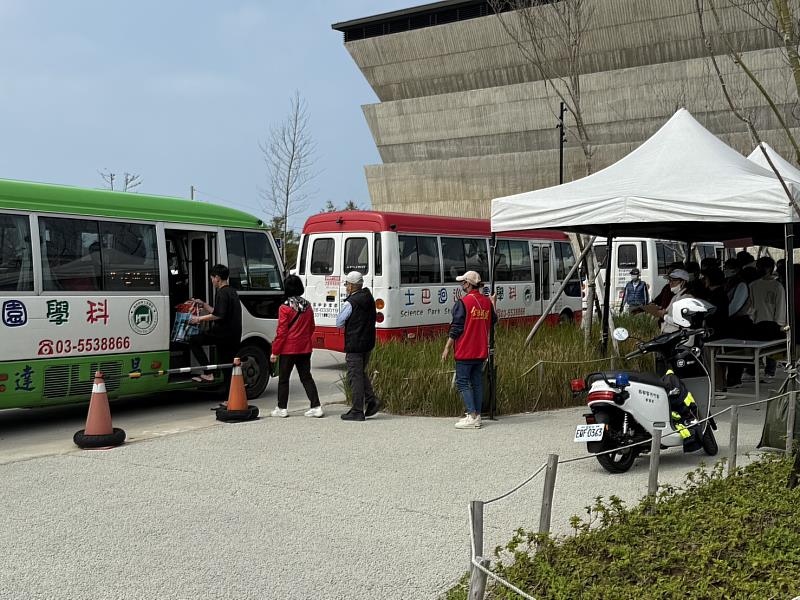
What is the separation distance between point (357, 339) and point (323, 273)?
247 inches

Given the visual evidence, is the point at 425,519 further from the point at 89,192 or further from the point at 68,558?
the point at 89,192

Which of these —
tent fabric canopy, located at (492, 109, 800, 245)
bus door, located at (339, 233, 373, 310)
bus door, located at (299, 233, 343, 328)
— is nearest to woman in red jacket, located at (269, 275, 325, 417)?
tent fabric canopy, located at (492, 109, 800, 245)

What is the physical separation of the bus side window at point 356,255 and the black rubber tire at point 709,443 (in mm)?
8611

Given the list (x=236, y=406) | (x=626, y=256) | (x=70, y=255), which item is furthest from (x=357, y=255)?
(x=626, y=256)

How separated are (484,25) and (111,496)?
4869 cm

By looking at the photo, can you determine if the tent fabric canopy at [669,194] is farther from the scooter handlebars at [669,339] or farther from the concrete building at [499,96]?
the concrete building at [499,96]

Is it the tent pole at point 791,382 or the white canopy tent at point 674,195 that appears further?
the white canopy tent at point 674,195

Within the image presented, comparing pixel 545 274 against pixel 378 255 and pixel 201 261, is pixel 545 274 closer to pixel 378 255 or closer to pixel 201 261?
pixel 378 255

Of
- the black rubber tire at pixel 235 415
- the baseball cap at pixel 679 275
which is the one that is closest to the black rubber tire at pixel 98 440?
the black rubber tire at pixel 235 415

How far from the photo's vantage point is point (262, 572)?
512 centimetres

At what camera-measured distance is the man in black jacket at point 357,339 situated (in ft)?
34.1

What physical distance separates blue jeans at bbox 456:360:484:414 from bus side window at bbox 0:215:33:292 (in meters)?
4.78

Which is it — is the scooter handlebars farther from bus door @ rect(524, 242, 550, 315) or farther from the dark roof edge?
the dark roof edge

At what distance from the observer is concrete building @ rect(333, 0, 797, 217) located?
44500 millimetres
